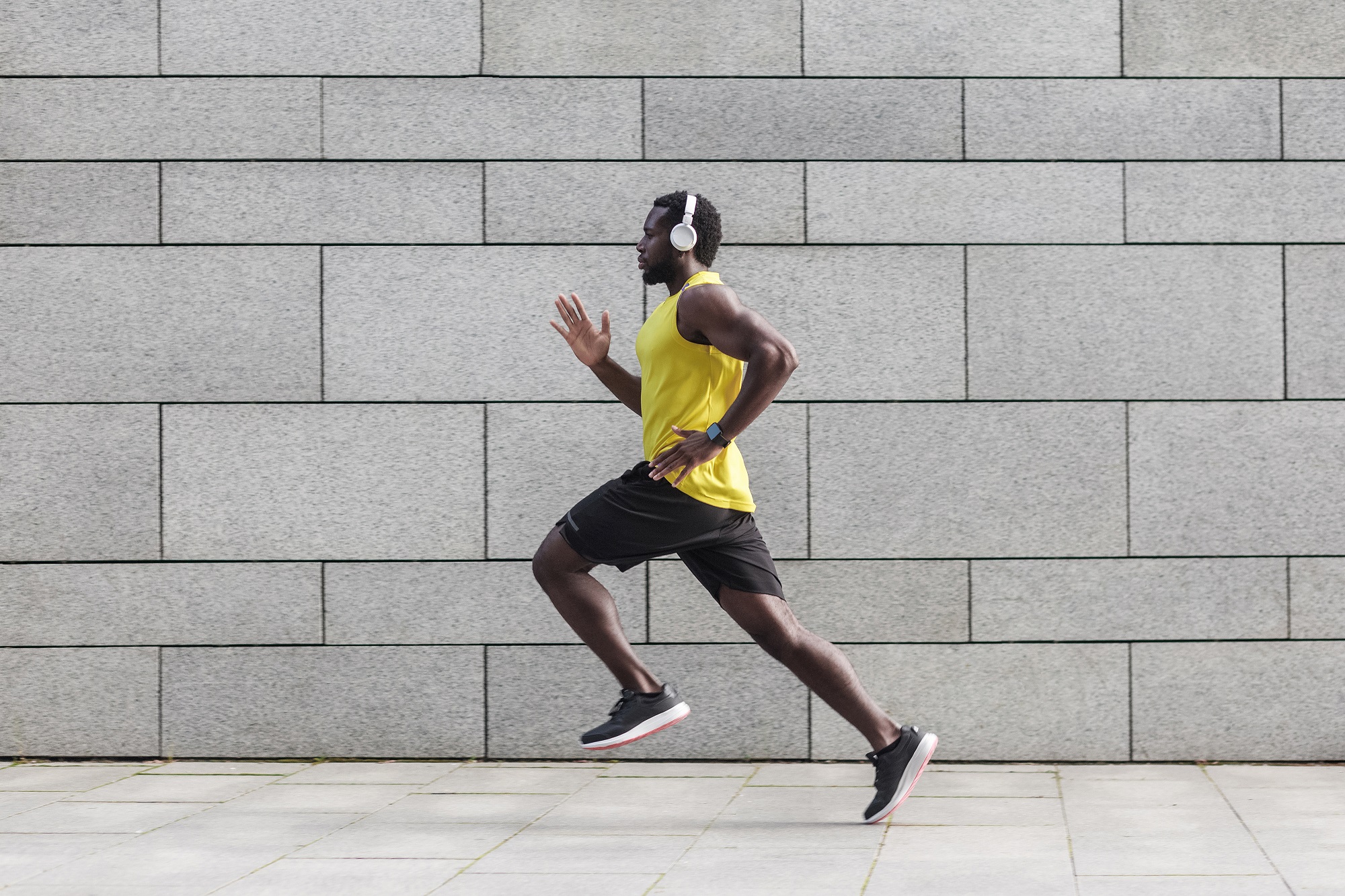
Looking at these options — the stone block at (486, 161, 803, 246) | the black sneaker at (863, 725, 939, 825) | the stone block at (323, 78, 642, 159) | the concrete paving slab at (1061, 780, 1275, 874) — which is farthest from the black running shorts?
the stone block at (323, 78, 642, 159)

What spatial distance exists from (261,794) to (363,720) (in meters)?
0.67

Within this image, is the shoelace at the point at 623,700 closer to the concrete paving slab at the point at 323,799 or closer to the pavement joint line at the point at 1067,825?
the concrete paving slab at the point at 323,799

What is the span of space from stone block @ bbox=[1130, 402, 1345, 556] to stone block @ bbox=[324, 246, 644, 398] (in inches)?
87.9

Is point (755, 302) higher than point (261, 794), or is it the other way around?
point (755, 302)

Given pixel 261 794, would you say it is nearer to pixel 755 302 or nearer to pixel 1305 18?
pixel 755 302

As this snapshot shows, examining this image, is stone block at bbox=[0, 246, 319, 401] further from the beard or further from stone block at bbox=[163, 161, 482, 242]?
the beard

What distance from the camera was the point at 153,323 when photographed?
5527 mm

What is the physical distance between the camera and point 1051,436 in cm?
541

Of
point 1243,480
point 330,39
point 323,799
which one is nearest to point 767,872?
point 323,799

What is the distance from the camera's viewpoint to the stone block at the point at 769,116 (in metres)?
5.46

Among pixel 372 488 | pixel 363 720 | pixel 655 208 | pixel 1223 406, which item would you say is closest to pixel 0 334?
pixel 372 488

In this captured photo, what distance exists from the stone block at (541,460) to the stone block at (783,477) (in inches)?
19.9

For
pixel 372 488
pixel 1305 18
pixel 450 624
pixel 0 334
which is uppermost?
pixel 1305 18

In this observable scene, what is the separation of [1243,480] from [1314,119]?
59.5 inches
